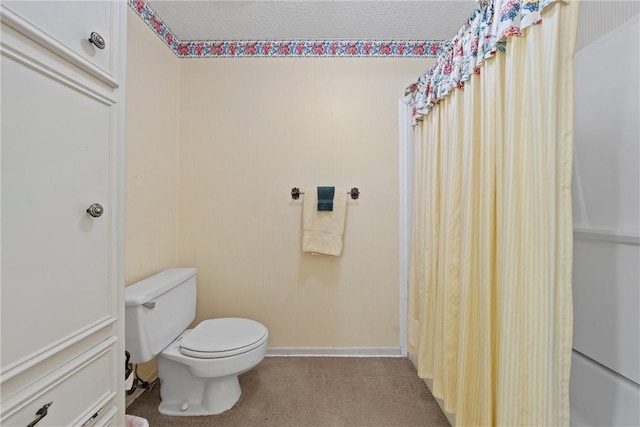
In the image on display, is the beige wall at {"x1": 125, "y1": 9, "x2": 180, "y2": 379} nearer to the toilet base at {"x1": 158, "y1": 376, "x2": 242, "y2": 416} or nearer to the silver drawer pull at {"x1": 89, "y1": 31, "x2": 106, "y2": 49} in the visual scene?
the toilet base at {"x1": 158, "y1": 376, "x2": 242, "y2": 416}

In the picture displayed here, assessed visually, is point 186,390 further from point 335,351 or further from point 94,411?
point 335,351

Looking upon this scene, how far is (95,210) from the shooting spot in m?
0.70

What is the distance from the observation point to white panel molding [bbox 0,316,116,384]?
20.7 inches

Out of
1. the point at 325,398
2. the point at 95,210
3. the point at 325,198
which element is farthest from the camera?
the point at 325,198

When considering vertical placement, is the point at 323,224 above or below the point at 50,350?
above

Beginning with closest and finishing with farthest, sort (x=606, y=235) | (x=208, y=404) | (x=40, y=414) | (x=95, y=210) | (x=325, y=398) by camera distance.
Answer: (x=40, y=414), (x=95, y=210), (x=606, y=235), (x=208, y=404), (x=325, y=398)

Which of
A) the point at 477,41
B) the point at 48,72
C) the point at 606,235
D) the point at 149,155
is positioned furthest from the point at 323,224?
the point at 48,72

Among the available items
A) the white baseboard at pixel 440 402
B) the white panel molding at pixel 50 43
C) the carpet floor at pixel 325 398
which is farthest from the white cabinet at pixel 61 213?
the white baseboard at pixel 440 402

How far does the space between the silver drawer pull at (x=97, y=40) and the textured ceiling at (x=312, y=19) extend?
1.16m

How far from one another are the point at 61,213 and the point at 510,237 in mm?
1228

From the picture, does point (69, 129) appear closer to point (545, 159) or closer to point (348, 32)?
point (545, 159)

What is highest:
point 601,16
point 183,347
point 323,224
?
point 601,16

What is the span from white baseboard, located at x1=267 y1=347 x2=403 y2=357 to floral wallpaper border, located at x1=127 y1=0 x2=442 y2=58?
2.13 metres

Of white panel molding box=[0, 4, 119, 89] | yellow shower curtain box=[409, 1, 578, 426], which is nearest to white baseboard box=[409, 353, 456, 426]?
yellow shower curtain box=[409, 1, 578, 426]
